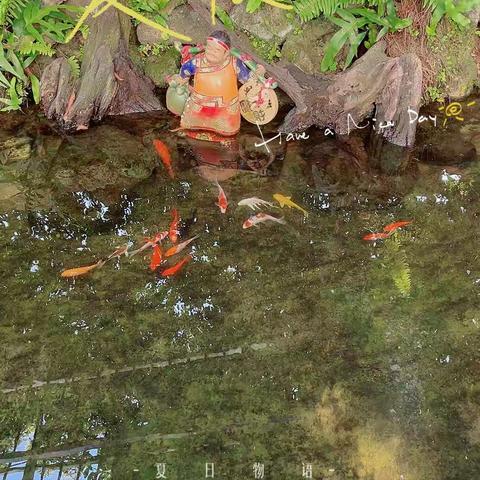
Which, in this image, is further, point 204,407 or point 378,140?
point 378,140

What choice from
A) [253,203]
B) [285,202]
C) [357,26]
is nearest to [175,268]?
[253,203]

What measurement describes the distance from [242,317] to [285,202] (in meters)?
1.22

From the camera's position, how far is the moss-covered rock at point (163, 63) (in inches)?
224

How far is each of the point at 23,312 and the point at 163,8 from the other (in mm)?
3189

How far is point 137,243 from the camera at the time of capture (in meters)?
4.34

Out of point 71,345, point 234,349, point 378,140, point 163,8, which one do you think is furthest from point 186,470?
point 163,8

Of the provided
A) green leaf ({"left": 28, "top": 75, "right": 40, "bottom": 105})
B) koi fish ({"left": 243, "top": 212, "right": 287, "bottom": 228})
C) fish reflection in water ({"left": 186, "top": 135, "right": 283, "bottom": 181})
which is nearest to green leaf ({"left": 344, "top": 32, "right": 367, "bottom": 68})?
fish reflection in water ({"left": 186, "top": 135, "right": 283, "bottom": 181})

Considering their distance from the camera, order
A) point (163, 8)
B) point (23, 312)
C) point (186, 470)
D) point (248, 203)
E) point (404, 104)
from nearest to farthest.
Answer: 1. point (186, 470)
2. point (23, 312)
3. point (248, 203)
4. point (404, 104)
5. point (163, 8)

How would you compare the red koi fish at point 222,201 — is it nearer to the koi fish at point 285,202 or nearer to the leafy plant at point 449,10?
the koi fish at point 285,202

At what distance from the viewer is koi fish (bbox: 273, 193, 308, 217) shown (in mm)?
4605

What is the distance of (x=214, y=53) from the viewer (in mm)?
4867

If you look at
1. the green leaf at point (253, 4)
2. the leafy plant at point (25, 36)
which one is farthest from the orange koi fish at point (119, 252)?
the green leaf at point (253, 4)

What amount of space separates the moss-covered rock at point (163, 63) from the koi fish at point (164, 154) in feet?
2.73

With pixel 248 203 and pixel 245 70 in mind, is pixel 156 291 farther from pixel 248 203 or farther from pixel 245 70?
pixel 245 70
